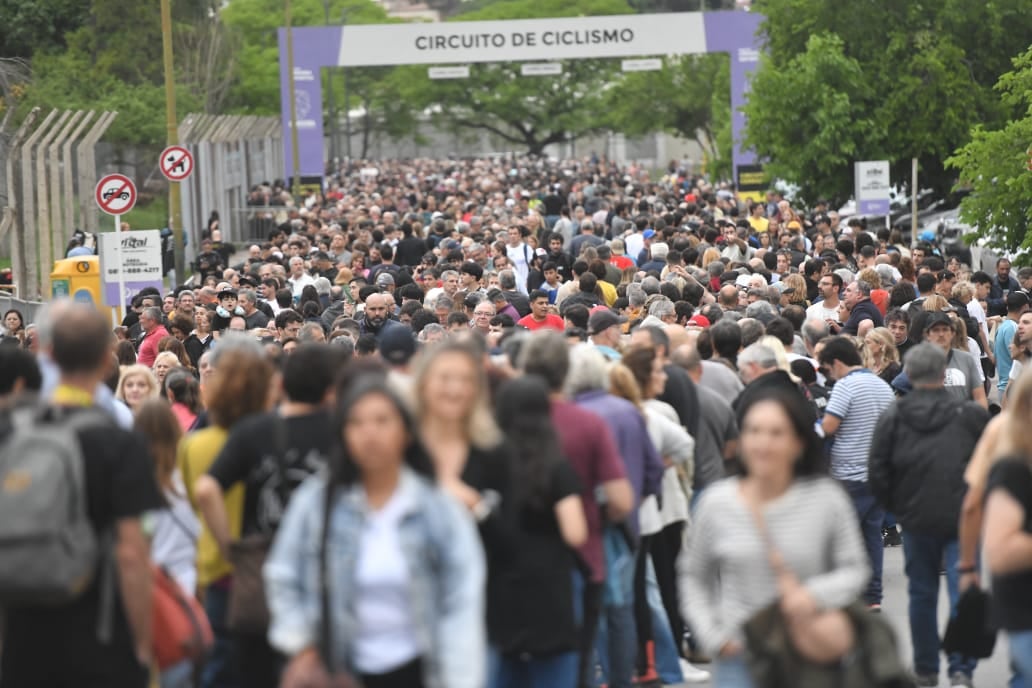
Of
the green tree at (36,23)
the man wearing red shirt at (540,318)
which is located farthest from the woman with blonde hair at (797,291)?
the green tree at (36,23)

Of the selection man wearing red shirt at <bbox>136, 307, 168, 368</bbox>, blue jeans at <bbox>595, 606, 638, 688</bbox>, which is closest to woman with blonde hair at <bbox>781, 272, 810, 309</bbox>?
man wearing red shirt at <bbox>136, 307, 168, 368</bbox>

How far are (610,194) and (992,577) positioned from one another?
1483 inches

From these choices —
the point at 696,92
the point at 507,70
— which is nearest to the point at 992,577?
the point at 696,92

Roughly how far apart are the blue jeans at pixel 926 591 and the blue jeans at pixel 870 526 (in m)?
1.68

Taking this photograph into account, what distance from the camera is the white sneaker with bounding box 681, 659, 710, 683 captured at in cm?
916

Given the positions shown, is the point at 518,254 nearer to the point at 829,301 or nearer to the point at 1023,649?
the point at 829,301

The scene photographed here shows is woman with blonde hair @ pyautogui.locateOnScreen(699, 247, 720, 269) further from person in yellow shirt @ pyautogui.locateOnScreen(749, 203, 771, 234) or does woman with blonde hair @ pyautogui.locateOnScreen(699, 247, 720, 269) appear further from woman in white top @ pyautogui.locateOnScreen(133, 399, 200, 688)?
woman in white top @ pyautogui.locateOnScreen(133, 399, 200, 688)

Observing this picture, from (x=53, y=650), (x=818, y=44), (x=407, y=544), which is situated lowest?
(x=53, y=650)

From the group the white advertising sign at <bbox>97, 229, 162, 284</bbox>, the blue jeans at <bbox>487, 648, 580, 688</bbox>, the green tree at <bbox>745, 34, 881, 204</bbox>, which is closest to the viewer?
the blue jeans at <bbox>487, 648, 580, 688</bbox>

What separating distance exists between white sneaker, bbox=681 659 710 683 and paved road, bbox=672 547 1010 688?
0.21ft

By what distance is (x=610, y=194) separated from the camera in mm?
43531

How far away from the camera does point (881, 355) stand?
11844mm

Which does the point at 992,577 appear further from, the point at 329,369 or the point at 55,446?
the point at 55,446

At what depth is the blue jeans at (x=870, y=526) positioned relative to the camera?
10.5 meters
